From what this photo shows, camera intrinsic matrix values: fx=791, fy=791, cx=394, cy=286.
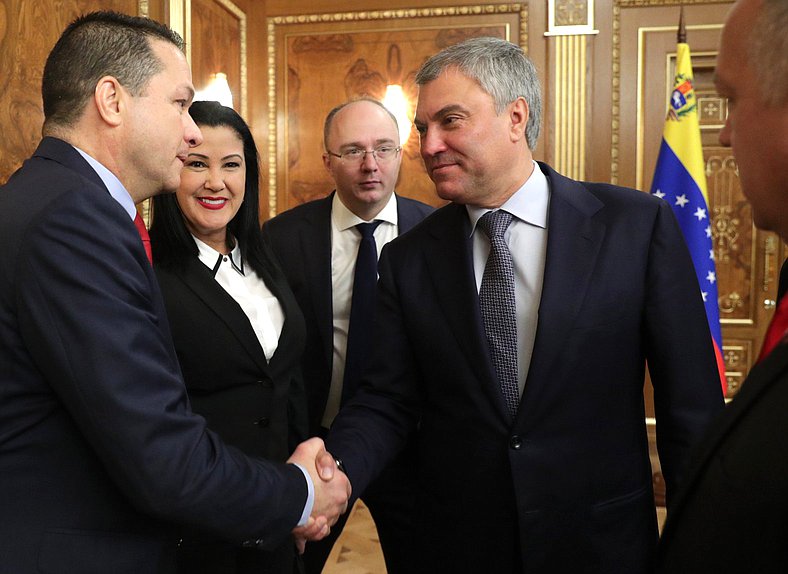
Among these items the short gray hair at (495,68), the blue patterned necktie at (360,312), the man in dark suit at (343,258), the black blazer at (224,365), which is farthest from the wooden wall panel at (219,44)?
the short gray hair at (495,68)

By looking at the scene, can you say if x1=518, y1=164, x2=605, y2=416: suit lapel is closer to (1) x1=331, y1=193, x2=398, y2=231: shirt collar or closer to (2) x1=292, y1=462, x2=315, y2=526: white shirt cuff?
(2) x1=292, y1=462, x2=315, y2=526: white shirt cuff

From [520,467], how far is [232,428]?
35.6 inches

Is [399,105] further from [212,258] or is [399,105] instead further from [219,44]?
[212,258]

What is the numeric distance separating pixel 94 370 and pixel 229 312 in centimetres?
98

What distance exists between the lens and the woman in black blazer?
228 cm

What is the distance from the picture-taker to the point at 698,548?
942mm

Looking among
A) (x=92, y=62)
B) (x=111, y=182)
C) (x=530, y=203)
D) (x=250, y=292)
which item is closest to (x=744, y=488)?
(x=530, y=203)

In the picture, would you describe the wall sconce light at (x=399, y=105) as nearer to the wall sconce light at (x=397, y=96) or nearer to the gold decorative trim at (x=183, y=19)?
the wall sconce light at (x=397, y=96)

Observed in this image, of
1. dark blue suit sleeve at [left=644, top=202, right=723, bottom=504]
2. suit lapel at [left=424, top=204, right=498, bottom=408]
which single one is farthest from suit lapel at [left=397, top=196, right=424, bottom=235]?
dark blue suit sleeve at [left=644, top=202, right=723, bottom=504]

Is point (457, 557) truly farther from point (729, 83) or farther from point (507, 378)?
point (729, 83)

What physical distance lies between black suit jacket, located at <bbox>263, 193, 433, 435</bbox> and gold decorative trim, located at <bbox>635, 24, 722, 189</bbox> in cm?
278

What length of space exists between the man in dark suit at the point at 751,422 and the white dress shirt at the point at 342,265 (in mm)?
2001

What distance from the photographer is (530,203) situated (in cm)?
198

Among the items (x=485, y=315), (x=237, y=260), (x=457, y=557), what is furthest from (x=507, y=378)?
(x=237, y=260)
